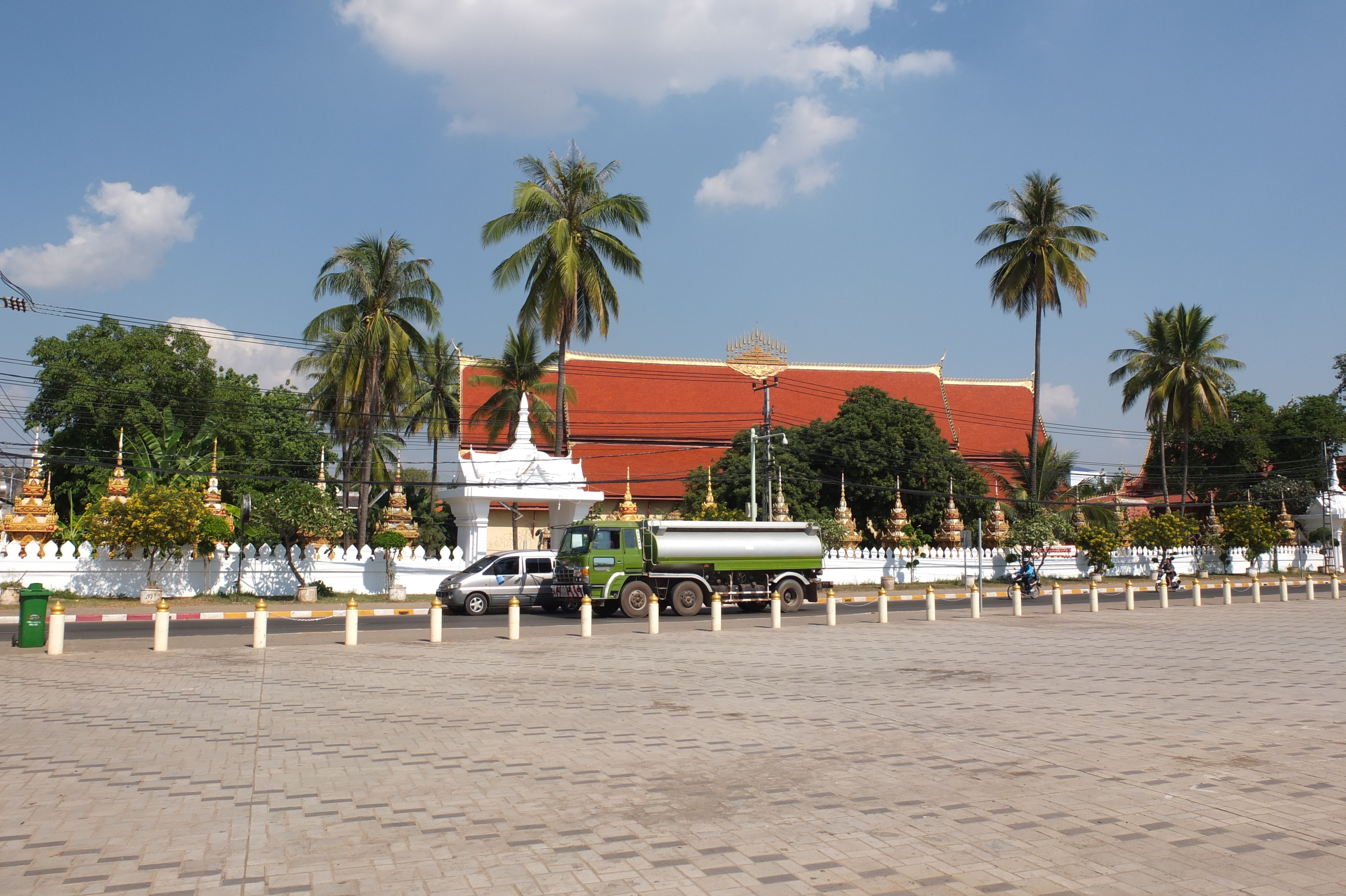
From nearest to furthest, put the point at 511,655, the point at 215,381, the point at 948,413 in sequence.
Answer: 1. the point at 511,655
2. the point at 215,381
3. the point at 948,413

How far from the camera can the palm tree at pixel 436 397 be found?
4591cm

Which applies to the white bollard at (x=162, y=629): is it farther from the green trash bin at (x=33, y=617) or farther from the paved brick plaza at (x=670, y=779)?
the green trash bin at (x=33, y=617)

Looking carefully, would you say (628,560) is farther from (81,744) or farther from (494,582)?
(81,744)

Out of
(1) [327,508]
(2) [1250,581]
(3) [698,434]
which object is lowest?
(2) [1250,581]

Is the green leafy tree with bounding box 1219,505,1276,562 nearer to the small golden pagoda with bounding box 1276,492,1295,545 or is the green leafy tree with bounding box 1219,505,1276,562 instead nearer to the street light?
the small golden pagoda with bounding box 1276,492,1295,545

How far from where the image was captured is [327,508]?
90.9 ft

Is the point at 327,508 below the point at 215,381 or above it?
below

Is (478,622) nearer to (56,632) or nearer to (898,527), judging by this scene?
(56,632)

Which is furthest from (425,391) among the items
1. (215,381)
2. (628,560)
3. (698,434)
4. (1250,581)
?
(1250,581)

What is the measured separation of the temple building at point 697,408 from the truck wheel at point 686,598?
2152cm

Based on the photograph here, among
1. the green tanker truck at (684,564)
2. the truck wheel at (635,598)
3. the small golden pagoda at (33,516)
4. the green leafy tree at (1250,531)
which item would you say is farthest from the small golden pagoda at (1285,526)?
the small golden pagoda at (33,516)

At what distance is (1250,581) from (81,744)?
157 feet

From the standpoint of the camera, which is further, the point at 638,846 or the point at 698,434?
the point at 698,434

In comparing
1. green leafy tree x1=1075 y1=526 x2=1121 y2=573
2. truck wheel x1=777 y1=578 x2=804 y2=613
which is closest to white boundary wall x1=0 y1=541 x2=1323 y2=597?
green leafy tree x1=1075 y1=526 x2=1121 y2=573
